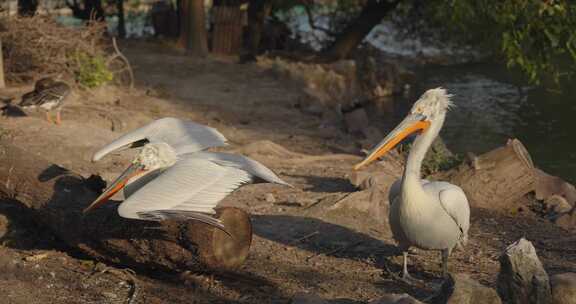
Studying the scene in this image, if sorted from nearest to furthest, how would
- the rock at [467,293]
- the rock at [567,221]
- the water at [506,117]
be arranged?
the rock at [467,293] → the rock at [567,221] → the water at [506,117]

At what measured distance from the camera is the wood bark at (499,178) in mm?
7535

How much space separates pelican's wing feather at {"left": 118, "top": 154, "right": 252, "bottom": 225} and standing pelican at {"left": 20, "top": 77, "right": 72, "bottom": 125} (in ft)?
14.9

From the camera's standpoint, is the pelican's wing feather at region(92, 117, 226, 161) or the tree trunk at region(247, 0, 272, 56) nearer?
the pelican's wing feather at region(92, 117, 226, 161)

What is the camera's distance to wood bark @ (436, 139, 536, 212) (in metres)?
7.54

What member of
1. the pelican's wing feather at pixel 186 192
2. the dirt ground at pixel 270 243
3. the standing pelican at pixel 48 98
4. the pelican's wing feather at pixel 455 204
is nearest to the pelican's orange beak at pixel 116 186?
the pelican's wing feather at pixel 186 192

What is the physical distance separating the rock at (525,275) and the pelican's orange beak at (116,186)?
2.24m

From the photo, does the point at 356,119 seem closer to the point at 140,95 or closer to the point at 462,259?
the point at 140,95

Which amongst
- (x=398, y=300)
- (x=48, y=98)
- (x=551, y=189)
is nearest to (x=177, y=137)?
(x=398, y=300)

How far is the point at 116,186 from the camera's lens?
476cm

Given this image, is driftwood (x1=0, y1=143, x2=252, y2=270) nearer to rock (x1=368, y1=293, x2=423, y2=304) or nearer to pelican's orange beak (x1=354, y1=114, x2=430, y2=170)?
pelican's orange beak (x1=354, y1=114, x2=430, y2=170)

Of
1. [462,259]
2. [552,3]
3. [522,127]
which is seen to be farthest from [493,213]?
[522,127]

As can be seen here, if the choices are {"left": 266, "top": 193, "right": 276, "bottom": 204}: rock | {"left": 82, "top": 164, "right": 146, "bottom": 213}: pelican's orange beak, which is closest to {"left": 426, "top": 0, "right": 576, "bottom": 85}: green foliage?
{"left": 266, "top": 193, "right": 276, "bottom": 204}: rock

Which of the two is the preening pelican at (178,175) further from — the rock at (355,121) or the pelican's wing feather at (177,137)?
the rock at (355,121)

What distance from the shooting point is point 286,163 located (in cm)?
872
